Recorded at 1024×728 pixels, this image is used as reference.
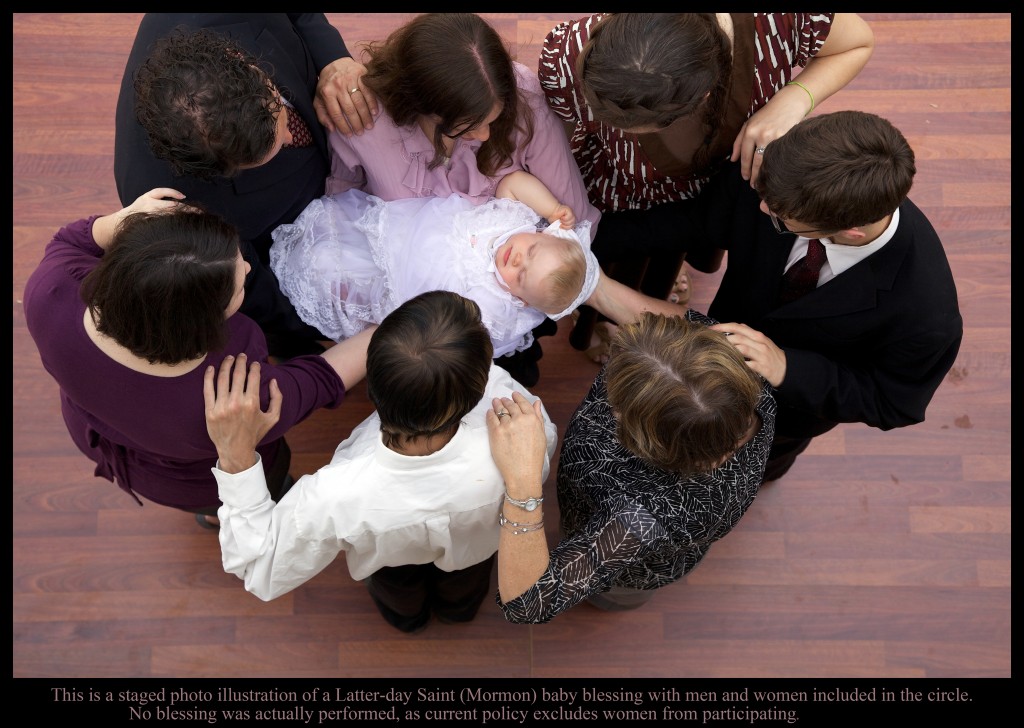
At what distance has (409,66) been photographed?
1.79 meters

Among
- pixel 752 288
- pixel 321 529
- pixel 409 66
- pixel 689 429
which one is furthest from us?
pixel 752 288

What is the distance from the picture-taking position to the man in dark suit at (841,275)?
1595mm

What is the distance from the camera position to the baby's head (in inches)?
78.8

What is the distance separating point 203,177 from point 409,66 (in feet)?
1.72

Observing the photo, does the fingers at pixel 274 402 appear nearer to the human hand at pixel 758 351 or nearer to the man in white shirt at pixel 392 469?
the man in white shirt at pixel 392 469

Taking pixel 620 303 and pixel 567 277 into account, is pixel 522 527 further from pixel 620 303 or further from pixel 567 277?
pixel 620 303

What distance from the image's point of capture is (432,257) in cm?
202

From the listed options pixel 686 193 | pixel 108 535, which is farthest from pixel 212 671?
pixel 686 193

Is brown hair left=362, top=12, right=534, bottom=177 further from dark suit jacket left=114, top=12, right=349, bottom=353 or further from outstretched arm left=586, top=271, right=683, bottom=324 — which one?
outstretched arm left=586, top=271, right=683, bottom=324

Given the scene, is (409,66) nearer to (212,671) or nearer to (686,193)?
(686,193)

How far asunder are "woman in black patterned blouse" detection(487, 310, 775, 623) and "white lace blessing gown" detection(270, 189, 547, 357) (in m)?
0.44

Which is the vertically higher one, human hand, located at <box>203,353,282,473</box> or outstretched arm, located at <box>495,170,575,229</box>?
outstretched arm, located at <box>495,170,575,229</box>

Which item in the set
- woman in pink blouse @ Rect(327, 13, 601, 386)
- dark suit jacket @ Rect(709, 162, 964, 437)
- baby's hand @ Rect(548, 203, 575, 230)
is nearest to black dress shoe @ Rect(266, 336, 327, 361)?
woman in pink blouse @ Rect(327, 13, 601, 386)

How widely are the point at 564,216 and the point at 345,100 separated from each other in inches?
24.7
